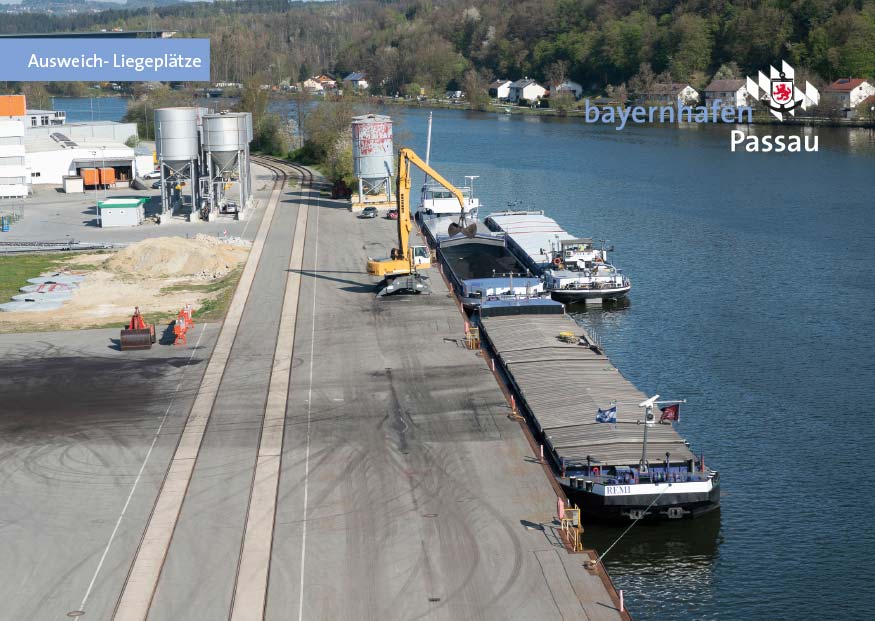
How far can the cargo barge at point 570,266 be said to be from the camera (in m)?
66.1

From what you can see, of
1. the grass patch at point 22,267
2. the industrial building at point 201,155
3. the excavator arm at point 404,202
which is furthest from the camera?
the industrial building at point 201,155

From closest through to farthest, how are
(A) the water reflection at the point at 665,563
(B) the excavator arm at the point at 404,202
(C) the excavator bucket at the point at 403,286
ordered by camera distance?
(A) the water reflection at the point at 665,563
(C) the excavator bucket at the point at 403,286
(B) the excavator arm at the point at 404,202

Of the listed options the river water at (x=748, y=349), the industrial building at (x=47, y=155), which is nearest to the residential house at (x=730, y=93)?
the river water at (x=748, y=349)

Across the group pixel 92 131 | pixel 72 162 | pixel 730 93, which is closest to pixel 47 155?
pixel 72 162

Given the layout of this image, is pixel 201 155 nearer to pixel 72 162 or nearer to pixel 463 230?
pixel 72 162

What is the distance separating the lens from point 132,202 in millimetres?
88438

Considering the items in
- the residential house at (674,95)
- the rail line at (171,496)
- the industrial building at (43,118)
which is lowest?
the rail line at (171,496)

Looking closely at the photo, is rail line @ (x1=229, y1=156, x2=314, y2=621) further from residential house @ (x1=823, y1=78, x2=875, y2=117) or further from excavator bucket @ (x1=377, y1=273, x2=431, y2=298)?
residential house @ (x1=823, y1=78, x2=875, y2=117)

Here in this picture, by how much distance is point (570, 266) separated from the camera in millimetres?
69125

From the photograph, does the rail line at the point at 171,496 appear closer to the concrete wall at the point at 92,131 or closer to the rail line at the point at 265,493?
the rail line at the point at 265,493

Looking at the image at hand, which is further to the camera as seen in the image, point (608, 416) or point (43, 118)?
point (43, 118)

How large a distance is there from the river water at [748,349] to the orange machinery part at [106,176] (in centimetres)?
3224

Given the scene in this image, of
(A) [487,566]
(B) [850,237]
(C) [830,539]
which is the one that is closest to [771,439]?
(C) [830,539]

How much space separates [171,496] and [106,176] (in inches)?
3154
